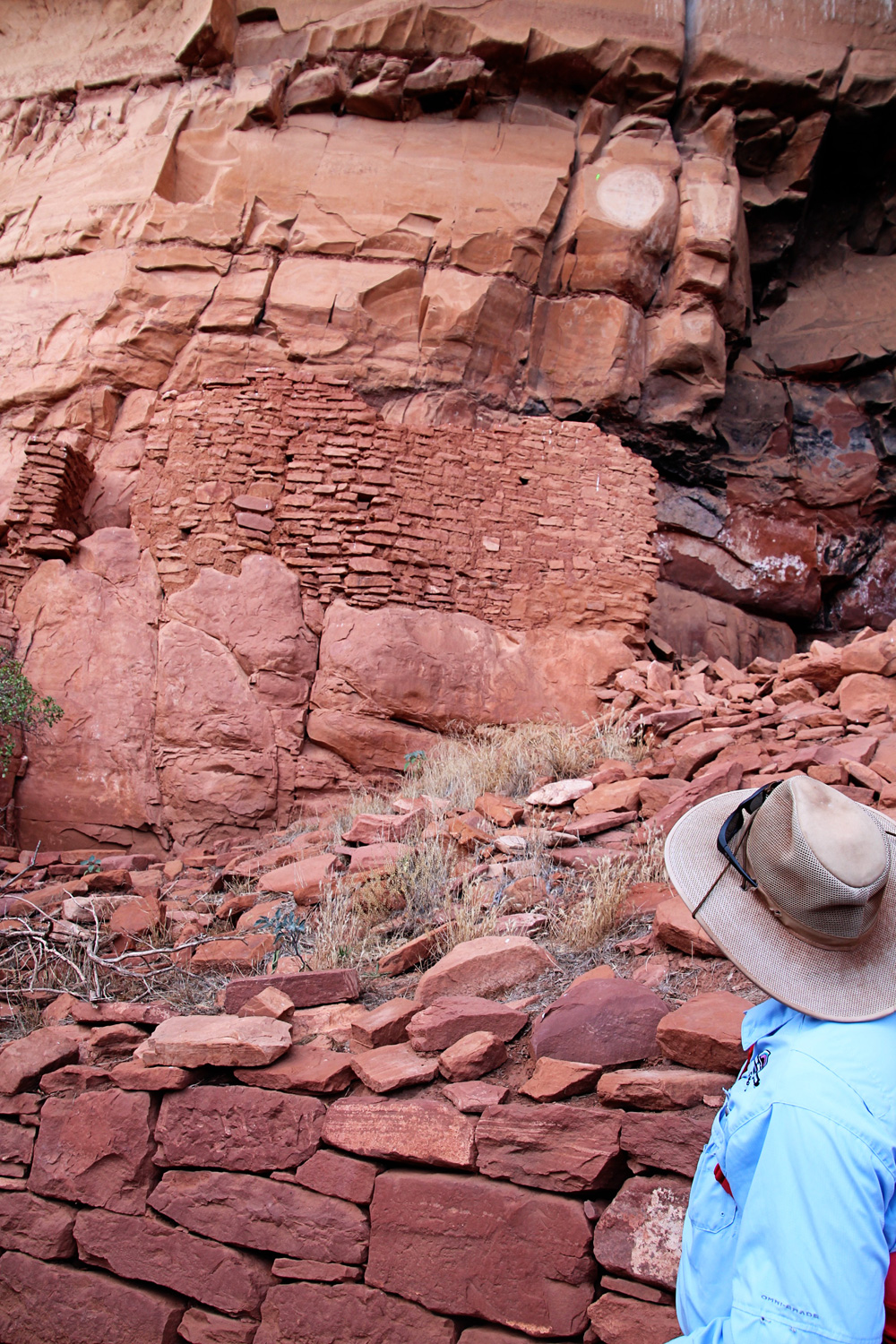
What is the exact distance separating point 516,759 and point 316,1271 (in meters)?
3.49

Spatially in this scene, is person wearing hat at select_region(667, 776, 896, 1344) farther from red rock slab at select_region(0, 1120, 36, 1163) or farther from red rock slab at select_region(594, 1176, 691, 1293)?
red rock slab at select_region(0, 1120, 36, 1163)

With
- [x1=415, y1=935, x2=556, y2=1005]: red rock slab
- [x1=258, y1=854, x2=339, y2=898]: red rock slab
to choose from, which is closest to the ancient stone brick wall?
[x1=258, y1=854, x2=339, y2=898]: red rock slab

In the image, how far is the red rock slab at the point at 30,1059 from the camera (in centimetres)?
291

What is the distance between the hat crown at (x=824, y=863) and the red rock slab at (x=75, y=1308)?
7.88 ft

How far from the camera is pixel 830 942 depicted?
51.4 inches

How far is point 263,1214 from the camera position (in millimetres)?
2475

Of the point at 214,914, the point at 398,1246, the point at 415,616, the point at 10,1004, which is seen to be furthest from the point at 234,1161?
the point at 415,616

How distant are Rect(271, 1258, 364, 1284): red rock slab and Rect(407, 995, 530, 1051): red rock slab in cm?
57

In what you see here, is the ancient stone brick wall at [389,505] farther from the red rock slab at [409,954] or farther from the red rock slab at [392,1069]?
the red rock slab at [392,1069]

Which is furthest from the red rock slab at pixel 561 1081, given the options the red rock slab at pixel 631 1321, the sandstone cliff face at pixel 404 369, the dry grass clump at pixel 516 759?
the sandstone cliff face at pixel 404 369

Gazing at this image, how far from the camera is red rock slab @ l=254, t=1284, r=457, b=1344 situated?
220 cm

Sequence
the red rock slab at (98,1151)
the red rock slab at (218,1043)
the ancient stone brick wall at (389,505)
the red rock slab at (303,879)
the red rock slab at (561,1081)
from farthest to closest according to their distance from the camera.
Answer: the ancient stone brick wall at (389,505) → the red rock slab at (303,879) → the red rock slab at (98,1151) → the red rock slab at (218,1043) → the red rock slab at (561,1081)

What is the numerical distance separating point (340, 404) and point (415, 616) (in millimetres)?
1901

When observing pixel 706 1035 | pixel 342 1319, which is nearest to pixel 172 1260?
pixel 342 1319
